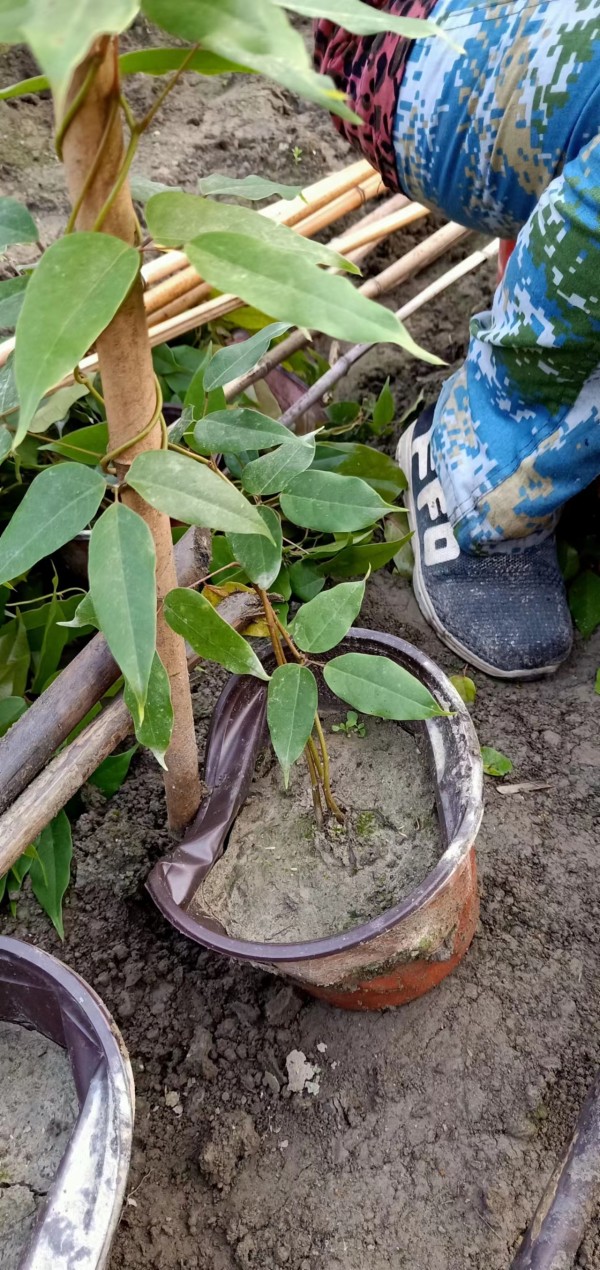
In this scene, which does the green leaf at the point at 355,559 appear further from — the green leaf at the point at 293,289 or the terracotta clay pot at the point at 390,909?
the green leaf at the point at 293,289

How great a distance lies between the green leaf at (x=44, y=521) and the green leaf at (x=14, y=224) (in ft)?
0.42

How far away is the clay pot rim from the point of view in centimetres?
70

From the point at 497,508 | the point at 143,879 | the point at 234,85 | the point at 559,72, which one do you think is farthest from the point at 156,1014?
the point at 234,85

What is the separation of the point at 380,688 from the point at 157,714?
17cm

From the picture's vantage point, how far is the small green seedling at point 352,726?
94 centimetres

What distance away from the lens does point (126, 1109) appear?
24.4 inches

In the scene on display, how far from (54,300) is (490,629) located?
0.90 meters

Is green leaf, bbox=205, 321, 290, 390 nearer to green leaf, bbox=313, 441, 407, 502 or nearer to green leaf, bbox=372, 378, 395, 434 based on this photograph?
green leaf, bbox=313, 441, 407, 502

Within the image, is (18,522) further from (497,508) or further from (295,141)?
(295,141)

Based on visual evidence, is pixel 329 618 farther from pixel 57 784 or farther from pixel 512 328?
pixel 512 328

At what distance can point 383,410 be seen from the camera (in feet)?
4.64

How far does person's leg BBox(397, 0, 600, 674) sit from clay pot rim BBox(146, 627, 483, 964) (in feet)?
1.27

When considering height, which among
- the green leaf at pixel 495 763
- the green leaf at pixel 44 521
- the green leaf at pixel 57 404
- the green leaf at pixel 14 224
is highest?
the green leaf at pixel 14 224

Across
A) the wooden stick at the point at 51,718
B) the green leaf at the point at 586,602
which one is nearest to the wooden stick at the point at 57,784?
the wooden stick at the point at 51,718
